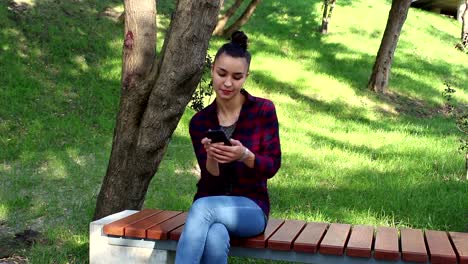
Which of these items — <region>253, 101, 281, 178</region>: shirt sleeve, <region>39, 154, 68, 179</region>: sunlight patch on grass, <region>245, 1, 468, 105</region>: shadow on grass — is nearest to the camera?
<region>253, 101, 281, 178</region>: shirt sleeve

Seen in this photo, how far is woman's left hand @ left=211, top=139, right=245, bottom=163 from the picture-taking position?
349cm

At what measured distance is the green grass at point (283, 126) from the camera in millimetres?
6504

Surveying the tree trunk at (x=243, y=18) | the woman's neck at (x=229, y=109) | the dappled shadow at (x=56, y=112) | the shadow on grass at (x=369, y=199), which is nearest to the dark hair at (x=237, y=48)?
the woman's neck at (x=229, y=109)

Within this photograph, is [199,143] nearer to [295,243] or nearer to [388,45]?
[295,243]

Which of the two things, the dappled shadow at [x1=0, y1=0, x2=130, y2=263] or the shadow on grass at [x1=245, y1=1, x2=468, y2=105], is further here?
→ the shadow on grass at [x1=245, y1=1, x2=468, y2=105]

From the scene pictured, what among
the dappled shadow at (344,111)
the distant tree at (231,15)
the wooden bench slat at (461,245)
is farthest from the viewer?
the distant tree at (231,15)

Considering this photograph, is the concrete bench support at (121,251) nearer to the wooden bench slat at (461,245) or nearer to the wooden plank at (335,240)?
Result: the wooden plank at (335,240)

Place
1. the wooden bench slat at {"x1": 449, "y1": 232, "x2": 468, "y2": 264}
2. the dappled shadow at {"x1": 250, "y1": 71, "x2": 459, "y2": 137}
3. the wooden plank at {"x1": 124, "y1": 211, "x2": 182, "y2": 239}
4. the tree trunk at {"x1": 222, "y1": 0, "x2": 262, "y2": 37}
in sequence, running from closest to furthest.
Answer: the wooden bench slat at {"x1": 449, "y1": 232, "x2": 468, "y2": 264}, the wooden plank at {"x1": 124, "y1": 211, "x2": 182, "y2": 239}, the dappled shadow at {"x1": 250, "y1": 71, "x2": 459, "y2": 137}, the tree trunk at {"x1": 222, "y1": 0, "x2": 262, "y2": 37}

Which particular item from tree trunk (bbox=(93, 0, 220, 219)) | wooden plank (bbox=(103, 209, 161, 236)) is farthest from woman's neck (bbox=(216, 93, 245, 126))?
wooden plank (bbox=(103, 209, 161, 236))

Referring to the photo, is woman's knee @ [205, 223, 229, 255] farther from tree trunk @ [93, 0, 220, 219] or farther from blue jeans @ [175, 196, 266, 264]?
tree trunk @ [93, 0, 220, 219]

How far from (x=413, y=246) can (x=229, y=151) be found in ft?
4.09

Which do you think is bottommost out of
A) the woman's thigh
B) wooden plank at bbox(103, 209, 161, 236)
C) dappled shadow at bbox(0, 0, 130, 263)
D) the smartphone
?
dappled shadow at bbox(0, 0, 130, 263)

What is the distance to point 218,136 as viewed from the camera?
3484 millimetres

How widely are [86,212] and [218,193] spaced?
2.90 metres
